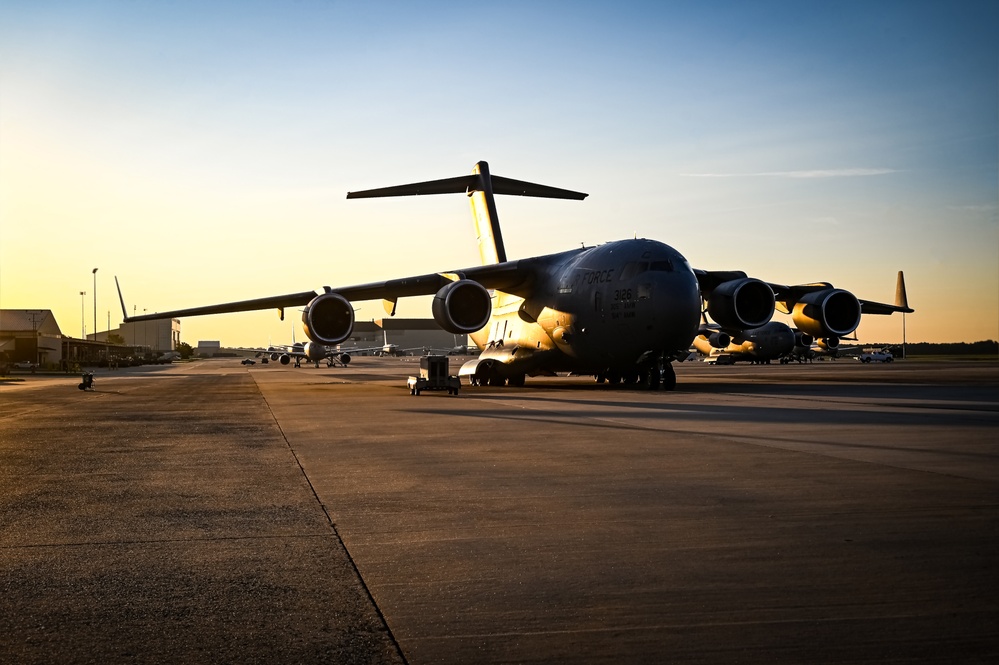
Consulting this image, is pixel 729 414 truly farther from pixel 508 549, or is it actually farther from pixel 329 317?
pixel 329 317

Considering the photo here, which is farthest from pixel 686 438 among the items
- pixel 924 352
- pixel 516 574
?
pixel 924 352

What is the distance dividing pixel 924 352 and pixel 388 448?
133759 millimetres

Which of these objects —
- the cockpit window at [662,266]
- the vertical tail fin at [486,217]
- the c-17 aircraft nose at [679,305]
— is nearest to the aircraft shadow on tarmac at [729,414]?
the c-17 aircraft nose at [679,305]

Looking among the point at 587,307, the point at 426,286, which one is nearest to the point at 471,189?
the point at 426,286

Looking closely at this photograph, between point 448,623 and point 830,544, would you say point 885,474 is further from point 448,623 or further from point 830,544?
point 448,623

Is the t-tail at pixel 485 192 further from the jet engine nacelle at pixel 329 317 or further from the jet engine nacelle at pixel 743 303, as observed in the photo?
the jet engine nacelle at pixel 743 303

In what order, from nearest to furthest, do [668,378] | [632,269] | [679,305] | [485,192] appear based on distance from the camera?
1. [679,305]
2. [632,269]
3. [668,378]
4. [485,192]

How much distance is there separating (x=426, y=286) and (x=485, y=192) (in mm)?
5811

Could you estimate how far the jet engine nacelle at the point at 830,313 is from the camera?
27.8 metres

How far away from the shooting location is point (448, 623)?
4074mm

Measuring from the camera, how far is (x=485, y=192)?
33.8 m

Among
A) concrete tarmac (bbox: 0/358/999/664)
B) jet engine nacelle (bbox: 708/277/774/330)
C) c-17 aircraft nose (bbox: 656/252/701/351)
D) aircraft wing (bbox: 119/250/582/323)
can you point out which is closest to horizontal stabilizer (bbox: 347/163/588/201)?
aircraft wing (bbox: 119/250/582/323)

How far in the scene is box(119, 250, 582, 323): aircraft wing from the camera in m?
28.7

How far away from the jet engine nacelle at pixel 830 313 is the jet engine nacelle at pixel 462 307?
965cm
